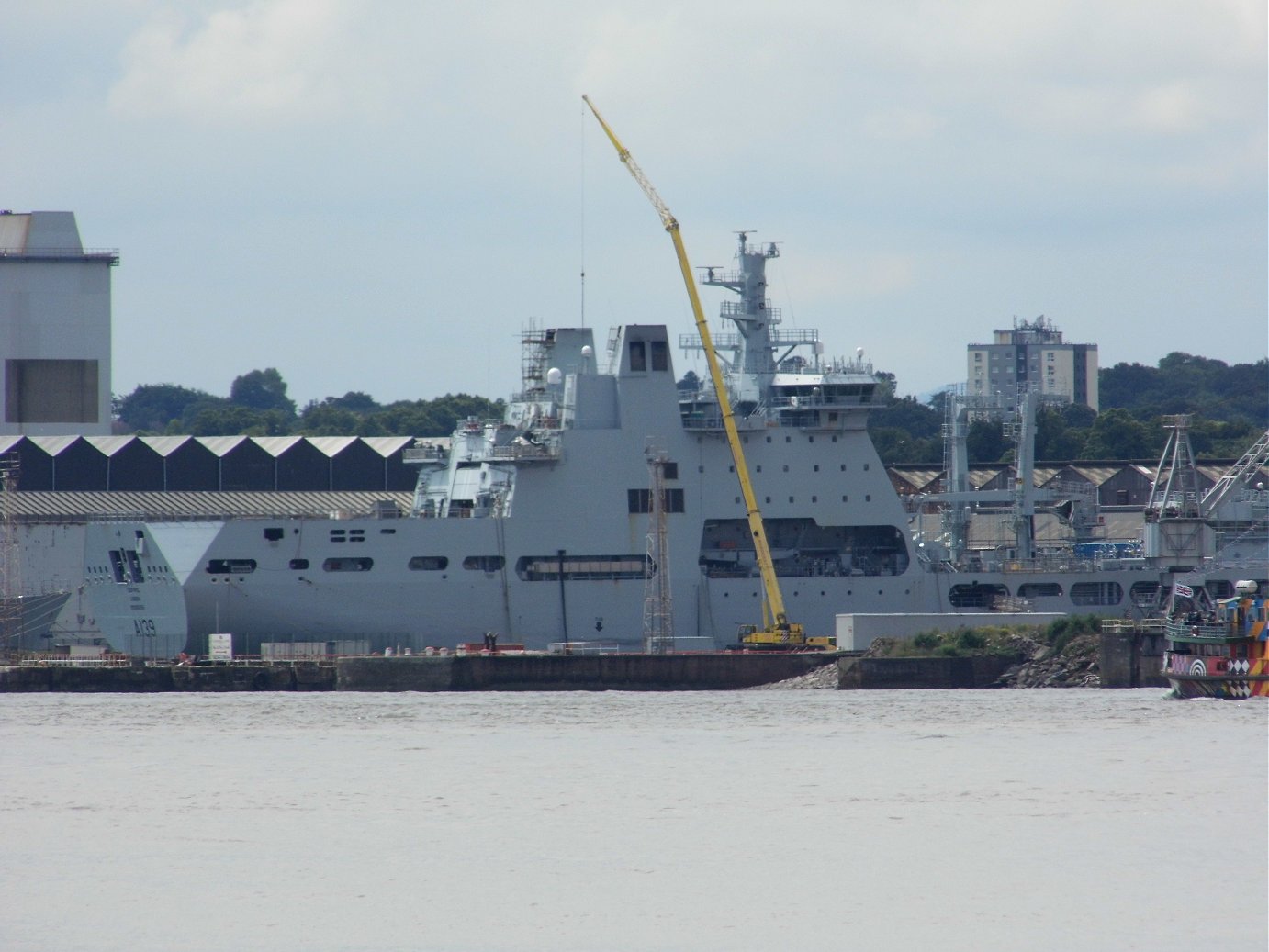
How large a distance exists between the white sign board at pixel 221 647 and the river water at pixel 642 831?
25.5 feet

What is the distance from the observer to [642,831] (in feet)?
80.6

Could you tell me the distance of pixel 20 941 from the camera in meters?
18.8

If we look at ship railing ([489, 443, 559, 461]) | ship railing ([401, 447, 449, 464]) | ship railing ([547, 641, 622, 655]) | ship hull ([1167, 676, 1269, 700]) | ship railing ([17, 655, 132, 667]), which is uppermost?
ship railing ([401, 447, 449, 464])

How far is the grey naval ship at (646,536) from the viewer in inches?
1858

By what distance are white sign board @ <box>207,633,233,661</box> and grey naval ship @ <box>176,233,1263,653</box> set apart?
0.70 m

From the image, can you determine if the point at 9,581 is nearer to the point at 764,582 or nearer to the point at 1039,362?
the point at 764,582

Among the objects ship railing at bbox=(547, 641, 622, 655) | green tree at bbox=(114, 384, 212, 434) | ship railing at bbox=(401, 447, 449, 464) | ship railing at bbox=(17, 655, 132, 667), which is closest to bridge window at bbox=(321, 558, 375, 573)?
ship railing at bbox=(547, 641, 622, 655)

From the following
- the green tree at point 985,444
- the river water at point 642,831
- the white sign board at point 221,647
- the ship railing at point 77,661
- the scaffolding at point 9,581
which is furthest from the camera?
the green tree at point 985,444

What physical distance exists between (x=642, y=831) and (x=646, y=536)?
24.2 m

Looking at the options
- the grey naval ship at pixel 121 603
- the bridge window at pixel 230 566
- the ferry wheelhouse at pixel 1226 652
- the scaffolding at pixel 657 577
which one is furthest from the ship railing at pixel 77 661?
the ferry wheelhouse at pixel 1226 652

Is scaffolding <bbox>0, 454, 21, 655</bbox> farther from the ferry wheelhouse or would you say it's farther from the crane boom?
the ferry wheelhouse

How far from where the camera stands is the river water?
767 inches

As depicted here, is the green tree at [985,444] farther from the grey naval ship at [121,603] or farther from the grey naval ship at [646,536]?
the grey naval ship at [121,603]

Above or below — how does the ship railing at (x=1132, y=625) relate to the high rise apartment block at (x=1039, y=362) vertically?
below
